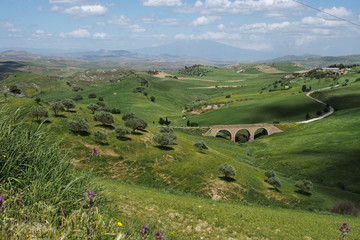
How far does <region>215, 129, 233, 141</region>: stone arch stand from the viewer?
125994mm

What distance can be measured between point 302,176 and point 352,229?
45057 millimetres

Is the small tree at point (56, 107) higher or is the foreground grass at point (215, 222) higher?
the small tree at point (56, 107)

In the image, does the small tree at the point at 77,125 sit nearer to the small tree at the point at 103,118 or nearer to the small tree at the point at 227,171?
the small tree at the point at 103,118

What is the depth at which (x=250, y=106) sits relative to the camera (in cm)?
15988

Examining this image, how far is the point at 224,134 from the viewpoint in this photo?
5128 inches

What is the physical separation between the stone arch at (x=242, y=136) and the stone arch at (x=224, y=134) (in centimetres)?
449

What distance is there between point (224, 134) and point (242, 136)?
9.79 metres

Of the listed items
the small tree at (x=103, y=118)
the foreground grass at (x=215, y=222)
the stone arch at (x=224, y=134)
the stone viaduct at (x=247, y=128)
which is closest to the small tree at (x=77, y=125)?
the small tree at (x=103, y=118)

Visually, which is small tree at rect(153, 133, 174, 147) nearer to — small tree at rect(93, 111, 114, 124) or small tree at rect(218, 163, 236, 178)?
small tree at rect(93, 111, 114, 124)

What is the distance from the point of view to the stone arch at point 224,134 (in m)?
126

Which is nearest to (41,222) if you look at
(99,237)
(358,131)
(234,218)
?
(99,237)

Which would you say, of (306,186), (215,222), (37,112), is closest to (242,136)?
(306,186)

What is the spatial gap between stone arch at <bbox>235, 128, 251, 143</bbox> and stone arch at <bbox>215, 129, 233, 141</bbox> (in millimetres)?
4492

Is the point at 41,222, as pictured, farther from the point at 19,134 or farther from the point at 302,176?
the point at 302,176
